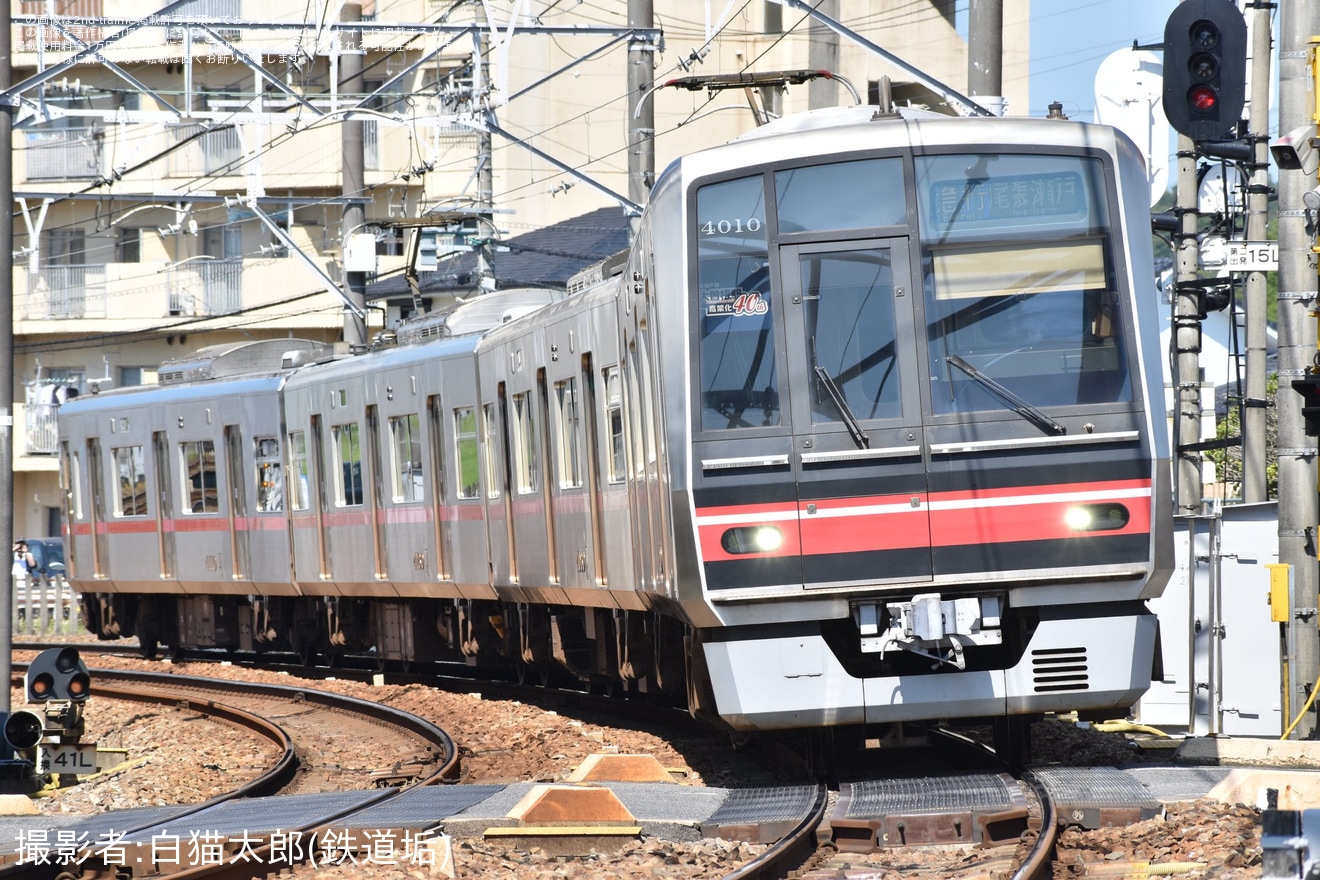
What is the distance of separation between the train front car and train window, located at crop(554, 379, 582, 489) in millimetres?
3735

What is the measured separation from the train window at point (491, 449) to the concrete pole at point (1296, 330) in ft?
19.5

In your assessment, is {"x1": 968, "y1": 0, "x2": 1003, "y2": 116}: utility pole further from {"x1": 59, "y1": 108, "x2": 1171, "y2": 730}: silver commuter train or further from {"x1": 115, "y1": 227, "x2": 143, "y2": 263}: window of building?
{"x1": 115, "y1": 227, "x2": 143, "y2": 263}: window of building

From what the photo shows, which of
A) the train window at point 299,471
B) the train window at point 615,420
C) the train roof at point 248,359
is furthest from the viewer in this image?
the train roof at point 248,359

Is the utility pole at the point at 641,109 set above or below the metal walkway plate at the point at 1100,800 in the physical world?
above

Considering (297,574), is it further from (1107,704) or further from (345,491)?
(1107,704)

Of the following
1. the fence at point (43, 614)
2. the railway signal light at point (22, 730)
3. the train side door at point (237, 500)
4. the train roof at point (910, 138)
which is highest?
the train roof at point (910, 138)

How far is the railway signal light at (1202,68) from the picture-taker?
9797 mm

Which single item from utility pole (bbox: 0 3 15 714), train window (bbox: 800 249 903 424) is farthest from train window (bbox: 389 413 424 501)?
train window (bbox: 800 249 903 424)

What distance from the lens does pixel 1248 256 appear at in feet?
36.1

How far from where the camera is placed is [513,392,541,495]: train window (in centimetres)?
1371

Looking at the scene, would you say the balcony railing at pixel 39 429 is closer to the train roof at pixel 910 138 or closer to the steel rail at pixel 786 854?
the train roof at pixel 910 138

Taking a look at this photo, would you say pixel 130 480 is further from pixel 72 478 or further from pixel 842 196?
pixel 842 196

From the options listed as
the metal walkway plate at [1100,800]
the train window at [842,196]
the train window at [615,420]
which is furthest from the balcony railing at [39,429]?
the metal walkway plate at [1100,800]

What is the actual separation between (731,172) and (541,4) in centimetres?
3253
